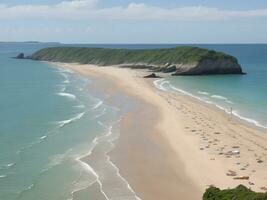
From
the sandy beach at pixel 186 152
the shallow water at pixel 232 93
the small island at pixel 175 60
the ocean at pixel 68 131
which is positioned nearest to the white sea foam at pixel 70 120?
the ocean at pixel 68 131

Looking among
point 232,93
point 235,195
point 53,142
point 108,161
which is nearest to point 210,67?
point 232,93

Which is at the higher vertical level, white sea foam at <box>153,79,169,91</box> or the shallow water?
the shallow water

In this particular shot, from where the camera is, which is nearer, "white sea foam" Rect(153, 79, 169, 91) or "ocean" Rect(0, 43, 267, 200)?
"ocean" Rect(0, 43, 267, 200)

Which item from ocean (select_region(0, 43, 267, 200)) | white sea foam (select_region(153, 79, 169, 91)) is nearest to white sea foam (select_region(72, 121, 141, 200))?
ocean (select_region(0, 43, 267, 200))

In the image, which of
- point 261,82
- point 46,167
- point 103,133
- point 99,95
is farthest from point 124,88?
point 46,167

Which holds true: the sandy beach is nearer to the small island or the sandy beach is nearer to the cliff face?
the cliff face

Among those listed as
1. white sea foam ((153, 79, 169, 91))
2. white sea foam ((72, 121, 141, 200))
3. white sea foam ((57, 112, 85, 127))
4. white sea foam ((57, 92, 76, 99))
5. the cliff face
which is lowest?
white sea foam ((57, 92, 76, 99))

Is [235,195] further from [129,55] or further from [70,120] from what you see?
[129,55]

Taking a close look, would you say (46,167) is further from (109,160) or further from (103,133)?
(103,133)

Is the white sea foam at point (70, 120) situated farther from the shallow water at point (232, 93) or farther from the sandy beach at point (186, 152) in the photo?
the shallow water at point (232, 93)
